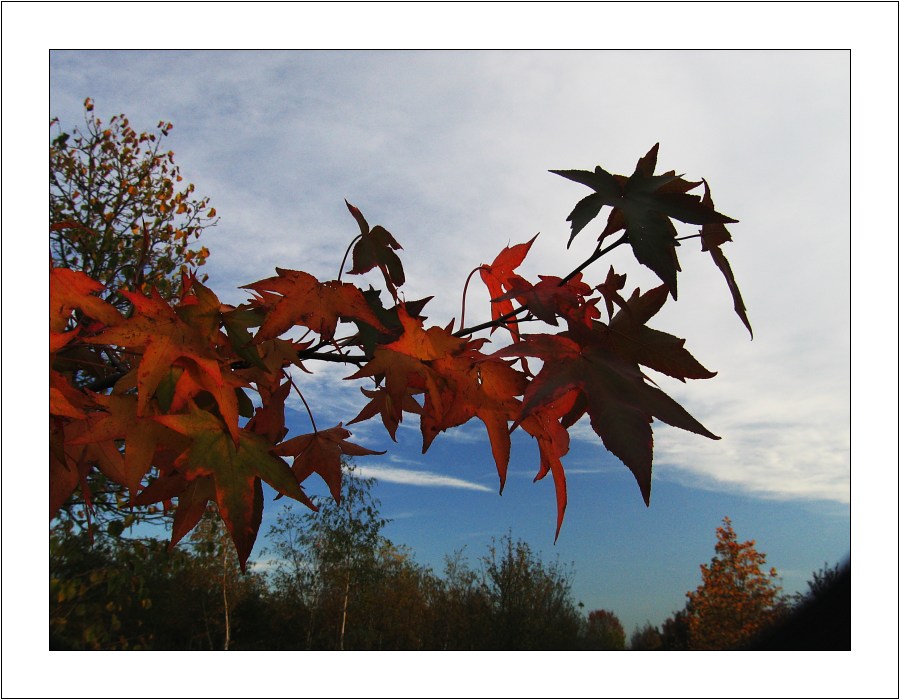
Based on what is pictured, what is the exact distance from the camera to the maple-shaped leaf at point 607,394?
20.5 inches

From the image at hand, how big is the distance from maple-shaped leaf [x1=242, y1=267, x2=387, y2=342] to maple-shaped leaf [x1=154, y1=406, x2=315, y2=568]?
96 mm

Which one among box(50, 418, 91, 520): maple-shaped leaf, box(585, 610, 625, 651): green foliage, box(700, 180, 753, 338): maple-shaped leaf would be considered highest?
box(700, 180, 753, 338): maple-shaped leaf

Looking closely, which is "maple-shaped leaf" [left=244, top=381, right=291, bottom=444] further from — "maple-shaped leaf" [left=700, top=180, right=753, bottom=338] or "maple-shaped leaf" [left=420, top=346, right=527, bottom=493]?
"maple-shaped leaf" [left=700, top=180, right=753, bottom=338]

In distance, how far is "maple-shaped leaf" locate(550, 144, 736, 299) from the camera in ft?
2.08

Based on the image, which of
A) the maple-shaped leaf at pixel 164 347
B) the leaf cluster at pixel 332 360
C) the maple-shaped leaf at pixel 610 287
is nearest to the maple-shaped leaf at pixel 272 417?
the leaf cluster at pixel 332 360

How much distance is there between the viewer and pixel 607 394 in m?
0.56

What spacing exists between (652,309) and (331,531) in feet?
25.1

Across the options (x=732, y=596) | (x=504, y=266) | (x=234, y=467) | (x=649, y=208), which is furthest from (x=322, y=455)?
(x=732, y=596)

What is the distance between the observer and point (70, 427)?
734 millimetres

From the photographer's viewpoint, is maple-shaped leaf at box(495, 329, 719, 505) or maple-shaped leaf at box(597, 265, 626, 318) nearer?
maple-shaped leaf at box(495, 329, 719, 505)

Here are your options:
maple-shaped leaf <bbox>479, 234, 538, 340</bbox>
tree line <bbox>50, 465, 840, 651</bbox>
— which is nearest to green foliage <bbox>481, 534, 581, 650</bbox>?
tree line <bbox>50, 465, 840, 651</bbox>

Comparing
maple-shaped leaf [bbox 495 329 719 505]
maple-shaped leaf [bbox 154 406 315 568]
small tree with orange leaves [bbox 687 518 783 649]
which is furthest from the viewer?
small tree with orange leaves [bbox 687 518 783 649]

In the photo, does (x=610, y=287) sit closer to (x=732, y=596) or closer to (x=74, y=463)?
(x=74, y=463)
